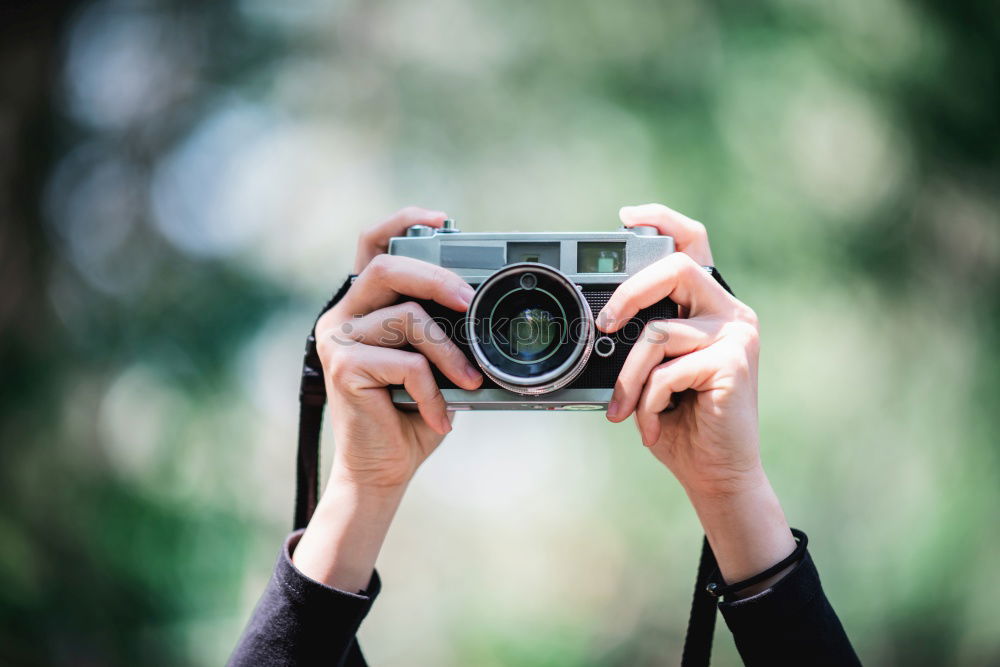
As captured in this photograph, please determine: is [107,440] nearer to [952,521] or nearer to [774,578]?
[774,578]

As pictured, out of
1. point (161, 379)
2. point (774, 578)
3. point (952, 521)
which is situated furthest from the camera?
point (161, 379)

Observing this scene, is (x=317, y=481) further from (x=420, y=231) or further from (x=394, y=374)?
(x=420, y=231)

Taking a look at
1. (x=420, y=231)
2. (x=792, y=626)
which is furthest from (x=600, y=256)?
(x=792, y=626)

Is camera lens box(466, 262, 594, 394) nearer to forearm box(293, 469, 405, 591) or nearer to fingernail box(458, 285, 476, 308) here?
fingernail box(458, 285, 476, 308)

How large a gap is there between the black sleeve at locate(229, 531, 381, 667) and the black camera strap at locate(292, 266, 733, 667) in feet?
0.71

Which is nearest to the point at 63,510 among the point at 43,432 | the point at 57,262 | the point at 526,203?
the point at 43,432

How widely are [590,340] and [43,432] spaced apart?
287cm

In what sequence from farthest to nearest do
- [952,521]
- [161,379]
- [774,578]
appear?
1. [161,379]
2. [952,521]
3. [774,578]

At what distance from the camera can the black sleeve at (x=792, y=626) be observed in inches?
32.9

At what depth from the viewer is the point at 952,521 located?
2.70m

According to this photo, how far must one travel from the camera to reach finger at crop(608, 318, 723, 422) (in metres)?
Answer: 0.93

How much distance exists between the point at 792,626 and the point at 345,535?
0.58 metres

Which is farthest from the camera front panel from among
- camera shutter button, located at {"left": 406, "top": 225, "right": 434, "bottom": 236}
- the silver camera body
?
camera shutter button, located at {"left": 406, "top": 225, "right": 434, "bottom": 236}

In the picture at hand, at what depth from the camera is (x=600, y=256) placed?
1.01 metres
